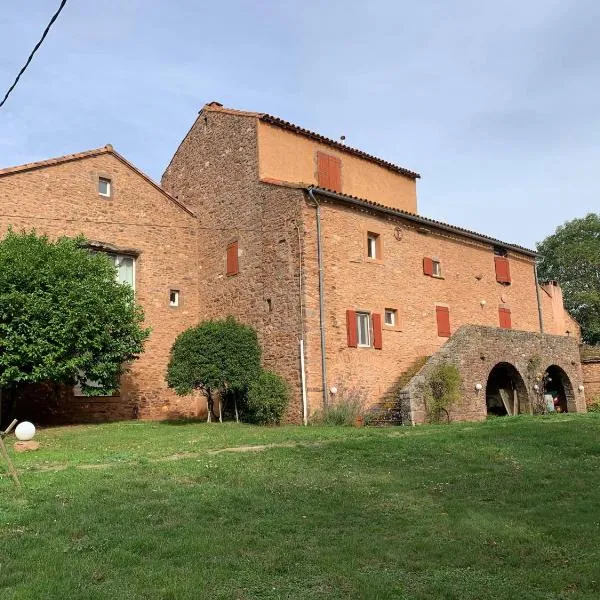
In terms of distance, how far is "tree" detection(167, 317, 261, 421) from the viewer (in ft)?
58.3

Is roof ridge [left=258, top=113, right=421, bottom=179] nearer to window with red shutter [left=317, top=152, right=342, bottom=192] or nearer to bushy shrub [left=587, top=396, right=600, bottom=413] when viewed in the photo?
window with red shutter [left=317, top=152, right=342, bottom=192]

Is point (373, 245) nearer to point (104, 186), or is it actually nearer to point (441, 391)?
point (441, 391)

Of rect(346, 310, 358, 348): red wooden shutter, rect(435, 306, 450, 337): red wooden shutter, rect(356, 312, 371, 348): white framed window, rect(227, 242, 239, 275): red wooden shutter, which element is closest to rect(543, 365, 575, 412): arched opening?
rect(435, 306, 450, 337): red wooden shutter

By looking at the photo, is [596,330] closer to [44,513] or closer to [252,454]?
[252,454]

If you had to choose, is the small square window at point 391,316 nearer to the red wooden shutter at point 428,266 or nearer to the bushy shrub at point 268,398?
the red wooden shutter at point 428,266

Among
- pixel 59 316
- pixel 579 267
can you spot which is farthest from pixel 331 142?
pixel 579 267

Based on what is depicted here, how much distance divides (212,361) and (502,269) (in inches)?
530

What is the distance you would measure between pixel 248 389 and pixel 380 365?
14.0 feet

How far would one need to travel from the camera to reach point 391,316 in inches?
812

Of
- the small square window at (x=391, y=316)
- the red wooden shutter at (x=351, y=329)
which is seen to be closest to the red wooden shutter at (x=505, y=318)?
the small square window at (x=391, y=316)

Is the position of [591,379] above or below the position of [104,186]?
below

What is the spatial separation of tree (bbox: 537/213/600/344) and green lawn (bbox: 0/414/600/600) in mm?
34018

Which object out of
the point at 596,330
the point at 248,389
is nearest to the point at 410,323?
the point at 248,389

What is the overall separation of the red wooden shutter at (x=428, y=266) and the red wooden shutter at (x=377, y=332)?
3.27 m
